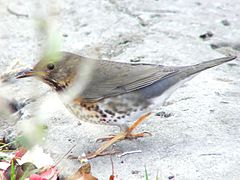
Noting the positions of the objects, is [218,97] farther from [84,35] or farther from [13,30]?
[13,30]

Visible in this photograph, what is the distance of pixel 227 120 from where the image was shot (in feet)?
14.6

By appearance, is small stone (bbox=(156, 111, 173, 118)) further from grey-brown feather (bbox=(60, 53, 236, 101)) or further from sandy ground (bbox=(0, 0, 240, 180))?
grey-brown feather (bbox=(60, 53, 236, 101))

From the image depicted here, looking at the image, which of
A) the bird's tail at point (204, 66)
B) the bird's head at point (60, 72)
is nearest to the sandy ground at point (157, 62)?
the bird's head at point (60, 72)

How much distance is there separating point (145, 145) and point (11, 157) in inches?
35.0

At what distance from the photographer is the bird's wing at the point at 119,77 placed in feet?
14.0

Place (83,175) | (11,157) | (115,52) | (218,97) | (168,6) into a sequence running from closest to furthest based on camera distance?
(83,175) → (11,157) → (218,97) → (115,52) → (168,6)

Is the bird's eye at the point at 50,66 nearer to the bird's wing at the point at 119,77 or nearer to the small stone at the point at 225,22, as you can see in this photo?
the bird's wing at the point at 119,77

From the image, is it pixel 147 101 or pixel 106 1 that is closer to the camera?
pixel 147 101

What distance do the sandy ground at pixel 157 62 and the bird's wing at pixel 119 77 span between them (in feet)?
0.78

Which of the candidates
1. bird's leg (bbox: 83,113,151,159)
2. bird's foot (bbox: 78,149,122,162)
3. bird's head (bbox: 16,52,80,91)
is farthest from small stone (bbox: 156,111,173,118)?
bird's head (bbox: 16,52,80,91)

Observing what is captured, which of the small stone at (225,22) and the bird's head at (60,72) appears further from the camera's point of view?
the small stone at (225,22)

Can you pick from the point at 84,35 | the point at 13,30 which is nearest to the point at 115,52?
the point at 84,35

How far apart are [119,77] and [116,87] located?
0.08 m

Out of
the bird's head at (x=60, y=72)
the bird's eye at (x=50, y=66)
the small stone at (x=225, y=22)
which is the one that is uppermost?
the bird's eye at (x=50, y=66)
